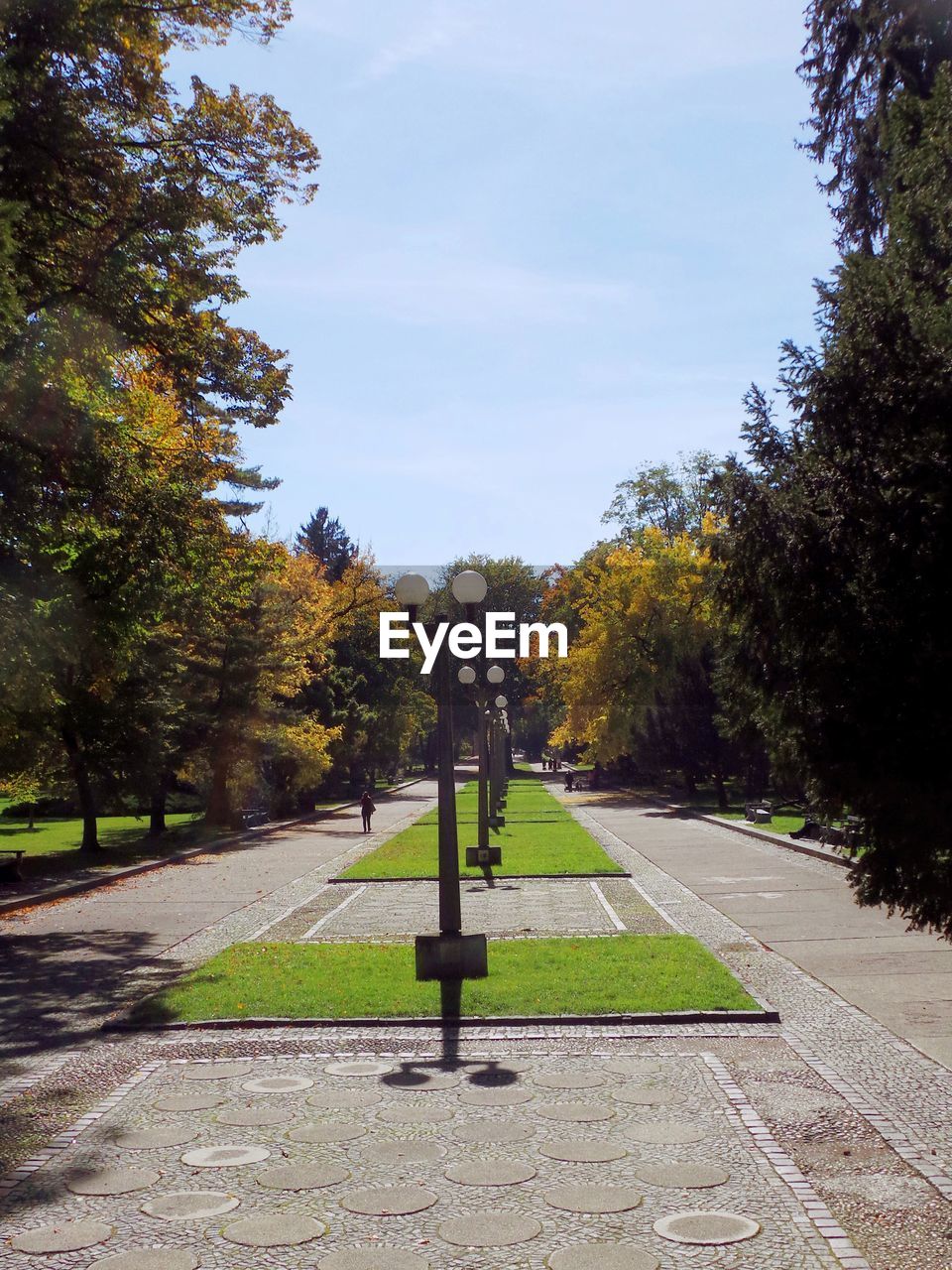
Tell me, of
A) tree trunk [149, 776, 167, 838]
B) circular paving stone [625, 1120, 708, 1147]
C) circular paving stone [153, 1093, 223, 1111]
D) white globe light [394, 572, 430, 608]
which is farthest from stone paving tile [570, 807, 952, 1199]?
tree trunk [149, 776, 167, 838]

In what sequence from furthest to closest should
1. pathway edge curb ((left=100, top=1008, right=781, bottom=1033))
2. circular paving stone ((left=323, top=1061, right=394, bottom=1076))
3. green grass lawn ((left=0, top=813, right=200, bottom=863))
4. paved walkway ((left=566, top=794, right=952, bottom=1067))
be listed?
green grass lawn ((left=0, top=813, right=200, bottom=863)), paved walkway ((left=566, top=794, right=952, bottom=1067)), pathway edge curb ((left=100, top=1008, right=781, bottom=1033)), circular paving stone ((left=323, top=1061, right=394, bottom=1076))

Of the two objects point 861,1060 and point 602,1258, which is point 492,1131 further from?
point 861,1060

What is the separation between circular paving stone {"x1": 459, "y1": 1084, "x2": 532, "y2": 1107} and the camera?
7402 millimetres

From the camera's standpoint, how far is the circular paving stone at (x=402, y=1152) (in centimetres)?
630

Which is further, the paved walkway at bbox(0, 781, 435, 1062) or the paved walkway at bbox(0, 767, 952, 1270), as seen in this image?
the paved walkway at bbox(0, 781, 435, 1062)

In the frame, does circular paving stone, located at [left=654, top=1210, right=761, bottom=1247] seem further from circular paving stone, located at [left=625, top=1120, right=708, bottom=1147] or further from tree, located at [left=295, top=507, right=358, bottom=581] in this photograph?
tree, located at [left=295, top=507, right=358, bottom=581]

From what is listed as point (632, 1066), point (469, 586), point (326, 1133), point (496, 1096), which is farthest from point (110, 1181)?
point (469, 586)

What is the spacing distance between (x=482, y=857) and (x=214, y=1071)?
1492 cm

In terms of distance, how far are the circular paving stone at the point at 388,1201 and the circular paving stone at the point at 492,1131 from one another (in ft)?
2.82

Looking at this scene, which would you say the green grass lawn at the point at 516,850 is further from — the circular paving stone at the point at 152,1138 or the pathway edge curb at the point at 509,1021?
the circular paving stone at the point at 152,1138

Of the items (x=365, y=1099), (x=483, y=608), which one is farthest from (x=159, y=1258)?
(x=483, y=608)

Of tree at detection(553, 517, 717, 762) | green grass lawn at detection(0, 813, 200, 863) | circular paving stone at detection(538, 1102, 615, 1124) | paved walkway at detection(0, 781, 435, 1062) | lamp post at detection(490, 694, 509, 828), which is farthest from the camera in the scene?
tree at detection(553, 517, 717, 762)

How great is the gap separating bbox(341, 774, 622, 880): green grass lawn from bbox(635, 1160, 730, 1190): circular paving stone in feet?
51.1

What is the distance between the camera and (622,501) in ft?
247
